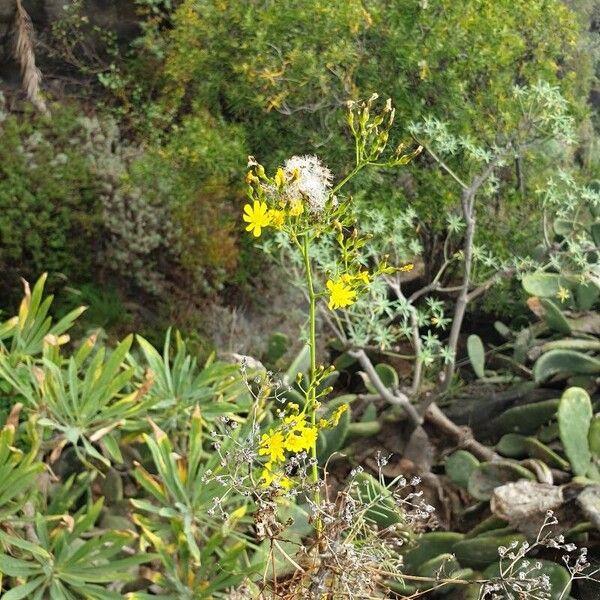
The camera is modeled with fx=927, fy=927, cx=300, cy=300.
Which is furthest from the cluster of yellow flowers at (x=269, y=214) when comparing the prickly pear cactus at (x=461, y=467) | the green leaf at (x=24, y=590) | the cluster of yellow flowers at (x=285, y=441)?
the prickly pear cactus at (x=461, y=467)

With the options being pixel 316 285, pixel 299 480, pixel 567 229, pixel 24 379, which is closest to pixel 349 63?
pixel 316 285

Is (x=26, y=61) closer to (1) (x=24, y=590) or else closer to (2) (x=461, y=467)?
(2) (x=461, y=467)

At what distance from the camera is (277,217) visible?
165cm

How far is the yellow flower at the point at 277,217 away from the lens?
165 cm

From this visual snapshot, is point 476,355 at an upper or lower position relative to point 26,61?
lower

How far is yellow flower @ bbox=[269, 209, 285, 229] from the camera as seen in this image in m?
1.65

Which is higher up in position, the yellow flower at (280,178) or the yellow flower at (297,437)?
the yellow flower at (280,178)

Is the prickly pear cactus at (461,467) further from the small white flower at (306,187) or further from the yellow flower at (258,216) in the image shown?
the yellow flower at (258,216)

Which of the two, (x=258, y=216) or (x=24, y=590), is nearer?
(x=258, y=216)

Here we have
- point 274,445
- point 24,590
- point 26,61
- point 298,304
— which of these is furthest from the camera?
point 26,61

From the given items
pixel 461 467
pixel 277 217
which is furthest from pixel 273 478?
pixel 461 467

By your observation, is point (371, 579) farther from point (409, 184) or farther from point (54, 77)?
point (54, 77)

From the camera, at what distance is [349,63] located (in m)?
5.34

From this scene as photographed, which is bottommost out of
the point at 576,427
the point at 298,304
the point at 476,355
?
the point at 298,304
